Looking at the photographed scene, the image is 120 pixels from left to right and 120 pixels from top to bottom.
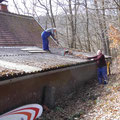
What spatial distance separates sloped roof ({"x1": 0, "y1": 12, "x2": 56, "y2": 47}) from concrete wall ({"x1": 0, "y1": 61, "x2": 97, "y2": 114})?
547 centimetres

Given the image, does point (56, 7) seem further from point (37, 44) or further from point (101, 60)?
point (101, 60)

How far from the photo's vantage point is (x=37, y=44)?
45.0 feet

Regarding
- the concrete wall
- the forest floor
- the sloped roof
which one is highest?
the sloped roof

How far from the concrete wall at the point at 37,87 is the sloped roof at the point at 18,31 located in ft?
18.0

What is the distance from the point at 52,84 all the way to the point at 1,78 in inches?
127

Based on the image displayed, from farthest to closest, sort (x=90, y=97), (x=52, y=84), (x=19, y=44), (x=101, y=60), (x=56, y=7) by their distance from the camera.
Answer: (x=56, y=7) < (x=19, y=44) < (x=101, y=60) < (x=90, y=97) < (x=52, y=84)

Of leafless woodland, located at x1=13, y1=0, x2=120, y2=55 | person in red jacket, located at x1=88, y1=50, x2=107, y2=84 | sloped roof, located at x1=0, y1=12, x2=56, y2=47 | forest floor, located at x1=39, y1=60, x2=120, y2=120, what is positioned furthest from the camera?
leafless woodland, located at x1=13, y1=0, x2=120, y2=55

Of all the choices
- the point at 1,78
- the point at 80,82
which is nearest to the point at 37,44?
the point at 80,82

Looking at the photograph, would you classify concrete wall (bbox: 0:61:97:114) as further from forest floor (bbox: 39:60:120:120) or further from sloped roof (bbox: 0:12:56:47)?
sloped roof (bbox: 0:12:56:47)

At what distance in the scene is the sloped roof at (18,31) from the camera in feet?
40.7

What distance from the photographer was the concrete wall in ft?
18.2

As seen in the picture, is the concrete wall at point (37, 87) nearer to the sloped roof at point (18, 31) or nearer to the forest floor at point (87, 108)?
the forest floor at point (87, 108)

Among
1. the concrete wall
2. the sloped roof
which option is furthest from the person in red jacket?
the sloped roof

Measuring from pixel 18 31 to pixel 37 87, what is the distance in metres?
8.52
